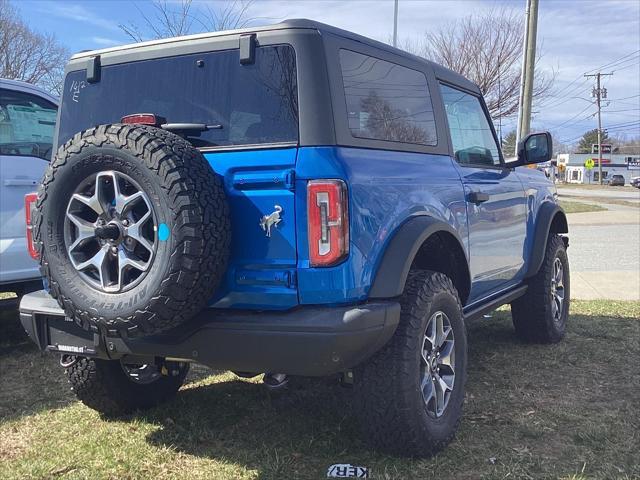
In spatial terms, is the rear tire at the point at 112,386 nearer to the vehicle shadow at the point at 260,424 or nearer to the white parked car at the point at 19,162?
the vehicle shadow at the point at 260,424

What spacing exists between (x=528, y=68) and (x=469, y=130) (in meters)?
8.99

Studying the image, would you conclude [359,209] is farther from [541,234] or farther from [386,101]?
[541,234]

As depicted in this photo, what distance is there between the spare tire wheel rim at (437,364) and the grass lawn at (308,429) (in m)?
0.26

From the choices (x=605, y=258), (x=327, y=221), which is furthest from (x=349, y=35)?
(x=605, y=258)

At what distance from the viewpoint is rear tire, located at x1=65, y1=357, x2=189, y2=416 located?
138 inches

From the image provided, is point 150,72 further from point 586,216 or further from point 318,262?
point 586,216

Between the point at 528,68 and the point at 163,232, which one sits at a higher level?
the point at 528,68

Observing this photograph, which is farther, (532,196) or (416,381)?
(532,196)

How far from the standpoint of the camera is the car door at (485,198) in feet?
12.7

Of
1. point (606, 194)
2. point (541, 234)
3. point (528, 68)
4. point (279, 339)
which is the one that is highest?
point (528, 68)

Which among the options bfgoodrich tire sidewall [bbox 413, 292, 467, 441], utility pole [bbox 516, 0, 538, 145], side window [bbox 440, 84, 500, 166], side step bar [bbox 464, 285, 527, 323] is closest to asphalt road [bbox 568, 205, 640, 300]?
utility pole [bbox 516, 0, 538, 145]

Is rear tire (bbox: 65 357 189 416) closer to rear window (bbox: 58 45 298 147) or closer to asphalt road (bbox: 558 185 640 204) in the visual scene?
rear window (bbox: 58 45 298 147)

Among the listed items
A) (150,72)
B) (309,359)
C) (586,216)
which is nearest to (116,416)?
(309,359)

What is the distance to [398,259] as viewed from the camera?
2.80 m
